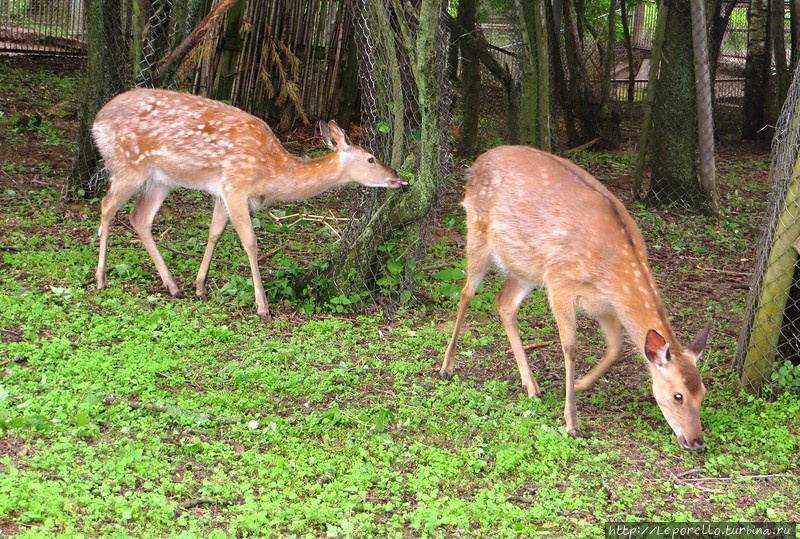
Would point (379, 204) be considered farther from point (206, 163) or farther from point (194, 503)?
point (194, 503)

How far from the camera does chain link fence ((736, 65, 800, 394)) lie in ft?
18.8

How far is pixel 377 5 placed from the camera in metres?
7.16

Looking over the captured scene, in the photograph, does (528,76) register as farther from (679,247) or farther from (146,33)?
(146,33)

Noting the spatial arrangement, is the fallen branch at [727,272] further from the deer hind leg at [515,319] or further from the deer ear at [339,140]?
the deer ear at [339,140]

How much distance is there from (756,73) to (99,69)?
10.3 metres

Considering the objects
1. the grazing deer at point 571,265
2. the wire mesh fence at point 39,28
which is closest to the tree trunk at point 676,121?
the grazing deer at point 571,265

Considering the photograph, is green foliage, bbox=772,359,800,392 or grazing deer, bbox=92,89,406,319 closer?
green foliage, bbox=772,359,800,392

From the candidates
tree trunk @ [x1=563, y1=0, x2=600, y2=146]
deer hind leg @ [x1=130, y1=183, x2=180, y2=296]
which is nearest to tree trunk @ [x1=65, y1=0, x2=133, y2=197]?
deer hind leg @ [x1=130, y1=183, x2=180, y2=296]

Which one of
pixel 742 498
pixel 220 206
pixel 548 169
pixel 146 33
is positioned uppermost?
pixel 146 33

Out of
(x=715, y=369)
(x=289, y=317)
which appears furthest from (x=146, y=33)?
(x=715, y=369)

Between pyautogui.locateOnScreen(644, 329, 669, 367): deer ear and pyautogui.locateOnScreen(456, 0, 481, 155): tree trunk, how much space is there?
7.01 metres

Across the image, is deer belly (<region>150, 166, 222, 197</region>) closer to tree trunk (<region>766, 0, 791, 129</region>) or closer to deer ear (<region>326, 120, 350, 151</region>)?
deer ear (<region>326, 120, 350, 151</region>)

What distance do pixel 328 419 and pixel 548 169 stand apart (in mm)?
2015

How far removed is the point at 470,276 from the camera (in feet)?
20.5
